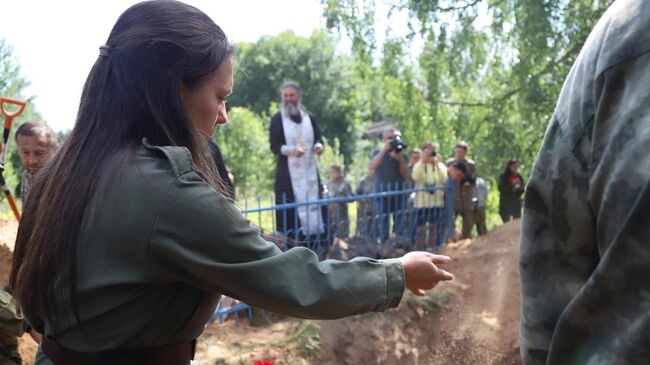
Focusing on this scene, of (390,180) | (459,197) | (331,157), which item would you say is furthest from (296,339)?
(331,157)

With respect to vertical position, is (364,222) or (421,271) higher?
(421,271)

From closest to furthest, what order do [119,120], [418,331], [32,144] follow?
1. [119,120]
2. [32,144]
3. [418,331]

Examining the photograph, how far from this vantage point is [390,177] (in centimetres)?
811

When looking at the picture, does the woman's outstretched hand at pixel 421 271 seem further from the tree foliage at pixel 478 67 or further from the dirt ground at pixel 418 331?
the tree foliage at pixel 478 67

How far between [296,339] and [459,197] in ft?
13.0

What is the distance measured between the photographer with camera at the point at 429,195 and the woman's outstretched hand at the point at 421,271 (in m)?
6.46

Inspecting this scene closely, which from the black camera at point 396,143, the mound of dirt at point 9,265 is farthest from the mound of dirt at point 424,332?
the black camera at point 396,143

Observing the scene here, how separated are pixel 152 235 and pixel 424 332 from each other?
5250 mm

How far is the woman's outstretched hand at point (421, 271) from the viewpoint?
1636 mm

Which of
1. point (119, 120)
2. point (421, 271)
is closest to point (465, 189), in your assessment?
point (421, 271)

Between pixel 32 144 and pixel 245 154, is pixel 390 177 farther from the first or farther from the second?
pixel 245 154

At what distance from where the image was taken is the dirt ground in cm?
530

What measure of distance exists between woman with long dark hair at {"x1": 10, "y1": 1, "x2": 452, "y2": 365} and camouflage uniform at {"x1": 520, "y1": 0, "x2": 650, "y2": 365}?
542 mm

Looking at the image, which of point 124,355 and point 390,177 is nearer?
point 124,355
